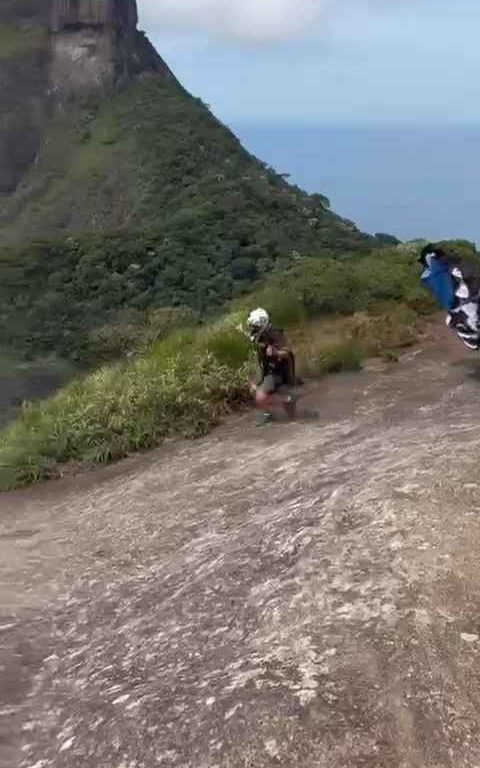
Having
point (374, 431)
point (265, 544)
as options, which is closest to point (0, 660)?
point (265, 544)

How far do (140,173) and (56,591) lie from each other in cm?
9324

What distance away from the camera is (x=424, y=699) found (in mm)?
4230

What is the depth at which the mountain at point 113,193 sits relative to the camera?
212 feet

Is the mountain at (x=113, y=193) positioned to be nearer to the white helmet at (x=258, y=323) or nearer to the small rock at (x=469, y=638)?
the white helmet at (x=258, y=323)

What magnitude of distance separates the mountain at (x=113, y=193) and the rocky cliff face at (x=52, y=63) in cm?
11

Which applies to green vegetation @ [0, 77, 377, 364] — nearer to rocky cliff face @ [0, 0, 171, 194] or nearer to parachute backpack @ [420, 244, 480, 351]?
rocky cliff face @ [0, 0, 171, 194]

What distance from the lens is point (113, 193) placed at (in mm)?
98750

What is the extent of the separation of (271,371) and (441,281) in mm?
2180

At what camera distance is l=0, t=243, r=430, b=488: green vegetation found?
9.69m

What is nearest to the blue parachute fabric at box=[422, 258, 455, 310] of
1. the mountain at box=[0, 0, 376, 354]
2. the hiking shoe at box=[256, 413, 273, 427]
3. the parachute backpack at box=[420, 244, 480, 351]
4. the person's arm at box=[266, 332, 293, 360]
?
the parachute backpack at box=[420, 244, 480, 351]

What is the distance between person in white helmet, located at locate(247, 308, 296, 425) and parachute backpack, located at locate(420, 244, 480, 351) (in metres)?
1.94

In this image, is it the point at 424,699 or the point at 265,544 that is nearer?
the point at 424,699

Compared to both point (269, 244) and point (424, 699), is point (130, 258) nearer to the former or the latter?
point (269, 244)

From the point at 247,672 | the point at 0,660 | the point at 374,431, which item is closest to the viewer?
the point at 247,672
